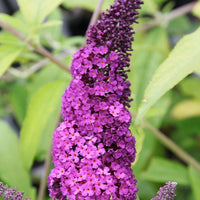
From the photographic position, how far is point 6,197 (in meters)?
0.77

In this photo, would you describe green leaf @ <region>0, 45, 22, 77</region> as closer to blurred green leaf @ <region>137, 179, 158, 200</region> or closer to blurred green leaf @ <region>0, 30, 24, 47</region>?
Answer: blurred green leaf @ <region>0, 30, 24, 47</region>

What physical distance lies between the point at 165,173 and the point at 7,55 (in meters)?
0.94

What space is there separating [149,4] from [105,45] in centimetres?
134

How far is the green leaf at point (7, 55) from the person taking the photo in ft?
4.23

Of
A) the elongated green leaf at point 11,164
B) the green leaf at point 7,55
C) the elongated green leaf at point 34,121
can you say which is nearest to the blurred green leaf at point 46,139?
the elongated green leaf at point 11,164

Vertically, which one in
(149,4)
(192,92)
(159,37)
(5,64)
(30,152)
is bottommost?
(30,152)

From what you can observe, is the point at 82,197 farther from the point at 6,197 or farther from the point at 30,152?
the point at 30,152

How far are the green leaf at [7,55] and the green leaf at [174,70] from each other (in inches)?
22.3

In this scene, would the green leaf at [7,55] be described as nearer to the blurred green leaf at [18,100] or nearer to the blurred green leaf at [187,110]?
the blurred green leaf at [18,100]

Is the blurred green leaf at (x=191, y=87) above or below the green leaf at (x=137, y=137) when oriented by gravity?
above

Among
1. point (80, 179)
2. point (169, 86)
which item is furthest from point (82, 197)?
point (169, 86)

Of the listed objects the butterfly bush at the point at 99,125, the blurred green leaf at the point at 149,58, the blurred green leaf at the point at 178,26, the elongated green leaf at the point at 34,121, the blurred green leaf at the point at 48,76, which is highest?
the blurred green leaf at the point at 178,26

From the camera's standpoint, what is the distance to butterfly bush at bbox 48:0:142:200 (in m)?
0.84

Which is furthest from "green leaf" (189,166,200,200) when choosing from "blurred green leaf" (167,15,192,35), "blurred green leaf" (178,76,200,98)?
"blurred green leaf" (167,15,192,35)
